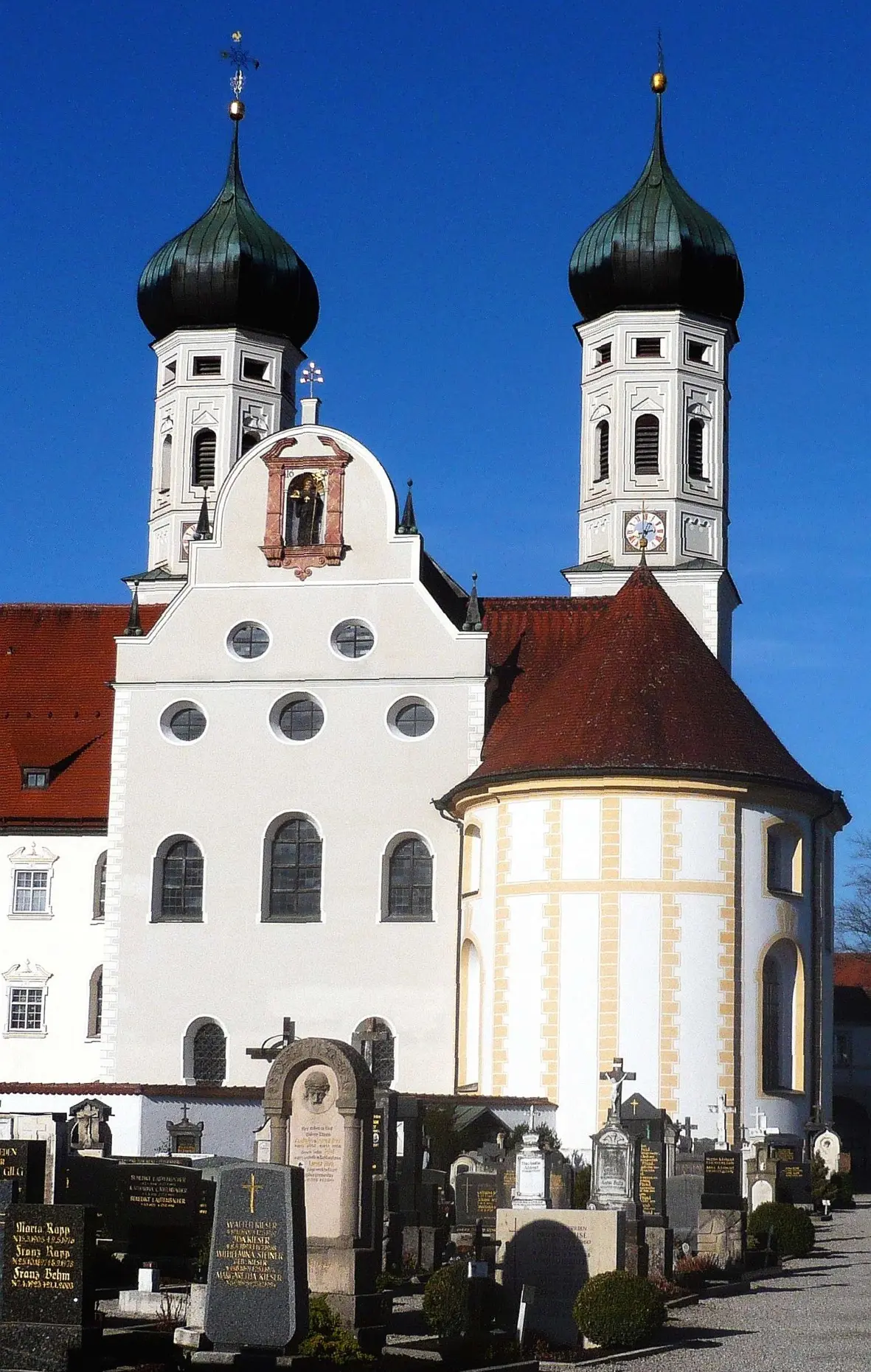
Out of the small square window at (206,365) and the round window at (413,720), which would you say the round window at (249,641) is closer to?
the round window at (413,720)

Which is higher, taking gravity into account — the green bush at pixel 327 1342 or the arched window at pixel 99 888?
the arched window at pixel 99 888

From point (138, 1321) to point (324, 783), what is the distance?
71.8ft

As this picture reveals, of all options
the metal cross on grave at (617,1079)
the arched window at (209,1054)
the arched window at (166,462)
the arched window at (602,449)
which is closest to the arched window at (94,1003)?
the arched window at (209,1054)

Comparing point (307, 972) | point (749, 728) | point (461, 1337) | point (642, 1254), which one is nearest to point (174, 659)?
point (307, 972)

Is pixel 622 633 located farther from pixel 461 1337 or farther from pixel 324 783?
pixel 461 1337

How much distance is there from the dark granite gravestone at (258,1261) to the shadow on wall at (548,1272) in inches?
171

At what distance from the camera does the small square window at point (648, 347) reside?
163ft

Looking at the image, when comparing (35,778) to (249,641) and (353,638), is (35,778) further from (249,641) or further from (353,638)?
(353,638)

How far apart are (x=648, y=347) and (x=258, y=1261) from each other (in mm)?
35757

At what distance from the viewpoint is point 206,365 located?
51.9 m

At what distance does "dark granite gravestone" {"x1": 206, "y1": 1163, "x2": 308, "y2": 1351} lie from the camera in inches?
659

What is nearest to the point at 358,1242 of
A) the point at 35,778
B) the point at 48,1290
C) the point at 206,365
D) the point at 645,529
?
the point at 48,1290

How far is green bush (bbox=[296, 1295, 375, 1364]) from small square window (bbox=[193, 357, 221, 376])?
3637 cm

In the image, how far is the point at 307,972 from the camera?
4094 cm
